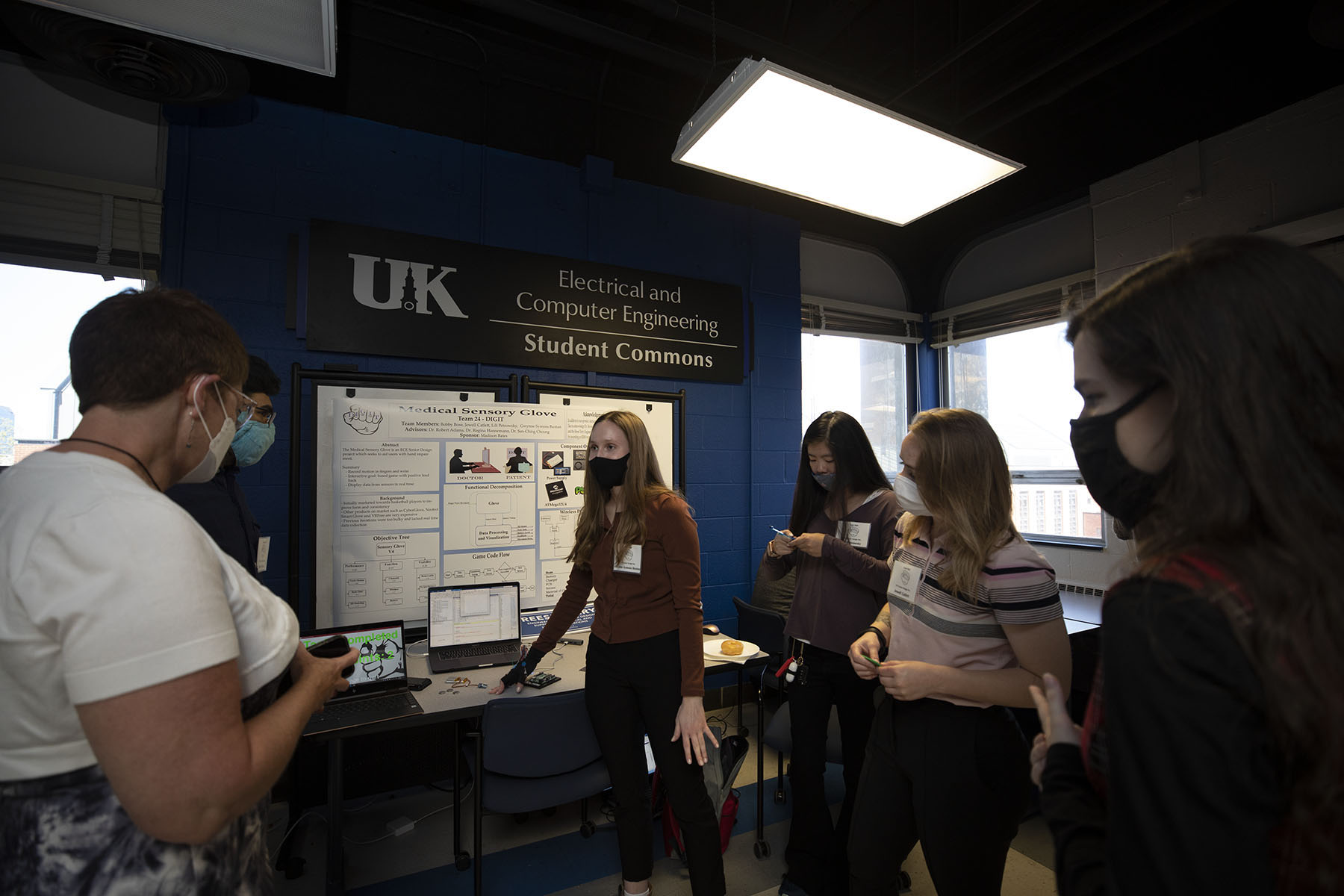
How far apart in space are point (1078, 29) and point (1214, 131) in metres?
1.19

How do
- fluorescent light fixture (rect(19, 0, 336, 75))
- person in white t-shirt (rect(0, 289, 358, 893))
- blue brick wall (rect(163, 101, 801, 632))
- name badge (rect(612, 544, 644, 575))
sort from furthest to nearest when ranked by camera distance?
blue brick wall (rect(163, 101, 801, 632)), name badge (rect(612, 544, 644, 575)), fluorescent light fixture (rect(19, 0, 336, 75)), person in white t-shirt (rect(0, 289, 358, 893))

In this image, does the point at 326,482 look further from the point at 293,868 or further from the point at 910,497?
the point at 910,497

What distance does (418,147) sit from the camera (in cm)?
295

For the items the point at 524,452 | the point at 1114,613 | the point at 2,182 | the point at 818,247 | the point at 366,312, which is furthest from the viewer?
the point at 818,247

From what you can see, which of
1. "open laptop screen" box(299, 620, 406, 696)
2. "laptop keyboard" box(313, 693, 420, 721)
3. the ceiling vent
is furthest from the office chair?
the ceiling vent

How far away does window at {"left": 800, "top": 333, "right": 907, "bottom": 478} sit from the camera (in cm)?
441

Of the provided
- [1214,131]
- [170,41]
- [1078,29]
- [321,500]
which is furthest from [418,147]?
[1214,131]

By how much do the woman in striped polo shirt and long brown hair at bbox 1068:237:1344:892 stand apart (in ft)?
2.46

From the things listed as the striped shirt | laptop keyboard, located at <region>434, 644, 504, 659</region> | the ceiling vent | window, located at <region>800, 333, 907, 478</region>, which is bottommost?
laptop keyboard, located at <region>434, 644, 504, 659</region>

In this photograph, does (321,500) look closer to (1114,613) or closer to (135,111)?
(135,111)

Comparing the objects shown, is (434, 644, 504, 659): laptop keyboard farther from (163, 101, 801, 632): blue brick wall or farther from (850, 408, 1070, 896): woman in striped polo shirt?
(850, 408, 1070, 896): woman in striped polo shirt

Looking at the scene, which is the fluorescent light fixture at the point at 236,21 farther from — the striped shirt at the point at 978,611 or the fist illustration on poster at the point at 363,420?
the striped shirt at the point at 978,611

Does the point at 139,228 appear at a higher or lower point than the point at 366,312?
higher

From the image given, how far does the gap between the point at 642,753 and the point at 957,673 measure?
3.52 feet
